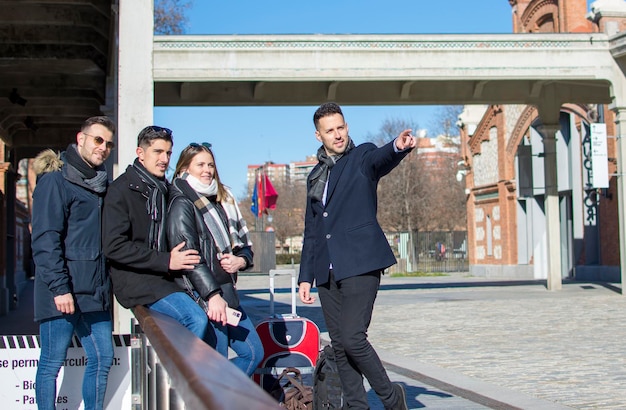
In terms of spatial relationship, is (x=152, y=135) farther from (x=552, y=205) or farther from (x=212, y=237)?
(x=552, y=205)

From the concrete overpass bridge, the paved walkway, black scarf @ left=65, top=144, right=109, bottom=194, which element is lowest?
the paved walkway

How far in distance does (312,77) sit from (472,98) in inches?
200

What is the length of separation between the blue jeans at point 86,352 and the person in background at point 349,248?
130cm

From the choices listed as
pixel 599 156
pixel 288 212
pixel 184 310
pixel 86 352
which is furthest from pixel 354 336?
pixel 288 212

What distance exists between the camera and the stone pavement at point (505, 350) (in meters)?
7.53

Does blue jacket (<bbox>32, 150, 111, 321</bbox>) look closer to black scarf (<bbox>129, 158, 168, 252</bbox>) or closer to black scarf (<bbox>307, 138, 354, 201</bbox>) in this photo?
black scarf (<bbox>129, 158, 168, 252</bbox>)

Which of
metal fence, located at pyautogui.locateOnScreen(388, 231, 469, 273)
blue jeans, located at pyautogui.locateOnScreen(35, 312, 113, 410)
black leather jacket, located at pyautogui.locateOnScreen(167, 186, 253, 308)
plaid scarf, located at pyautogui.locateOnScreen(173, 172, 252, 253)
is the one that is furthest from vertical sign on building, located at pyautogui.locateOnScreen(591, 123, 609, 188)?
metal fence, located at pyautogui.locateOnScreen(388, 231, 469, 273)

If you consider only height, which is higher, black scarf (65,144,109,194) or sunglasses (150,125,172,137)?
sunglasses (150,125,172,137)

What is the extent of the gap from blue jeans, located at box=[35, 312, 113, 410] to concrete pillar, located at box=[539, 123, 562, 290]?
19.8 m

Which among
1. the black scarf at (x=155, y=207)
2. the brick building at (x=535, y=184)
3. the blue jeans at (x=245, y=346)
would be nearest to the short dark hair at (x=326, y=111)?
the black scarf at (x=155, y=207)

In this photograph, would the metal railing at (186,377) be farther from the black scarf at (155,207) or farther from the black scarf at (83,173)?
the black scarf at (83,173)

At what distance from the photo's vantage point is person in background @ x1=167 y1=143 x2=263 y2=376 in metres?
5.14

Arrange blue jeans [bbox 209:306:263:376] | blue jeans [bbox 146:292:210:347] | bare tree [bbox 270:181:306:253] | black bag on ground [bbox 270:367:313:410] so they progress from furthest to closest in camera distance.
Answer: bare tree [bbox 270:181:306:253]
black bag on ground [bbox 270:367:313:410]
blue jeans [bbox 209:306:263:376]
blue jeans [bbox 146:292:210:347]

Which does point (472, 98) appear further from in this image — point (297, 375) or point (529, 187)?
point (297, 375)
